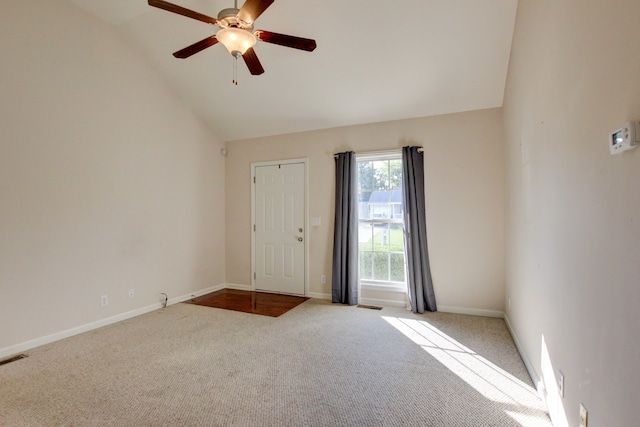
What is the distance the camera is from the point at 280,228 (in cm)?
500

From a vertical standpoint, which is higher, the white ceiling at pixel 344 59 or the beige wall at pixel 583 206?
the white ceiling at pixel 344 59

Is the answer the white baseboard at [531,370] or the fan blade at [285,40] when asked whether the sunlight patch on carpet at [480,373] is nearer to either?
the white baseboard at [531,370]

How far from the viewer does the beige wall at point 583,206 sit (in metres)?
1.06

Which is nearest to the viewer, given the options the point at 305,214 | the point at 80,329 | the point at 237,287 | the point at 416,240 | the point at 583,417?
the point at 583,417

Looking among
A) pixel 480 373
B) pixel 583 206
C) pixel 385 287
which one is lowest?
pixel 480 373

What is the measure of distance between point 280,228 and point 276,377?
282 centimetres

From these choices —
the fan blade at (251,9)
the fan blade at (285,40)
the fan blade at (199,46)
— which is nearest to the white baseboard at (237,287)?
the fan blade at (199,46)

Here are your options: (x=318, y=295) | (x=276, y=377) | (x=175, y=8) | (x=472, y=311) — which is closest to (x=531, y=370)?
(x=472, y=311)

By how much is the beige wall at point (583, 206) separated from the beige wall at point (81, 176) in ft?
13.7

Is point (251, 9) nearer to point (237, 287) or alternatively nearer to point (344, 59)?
point (344, 59)

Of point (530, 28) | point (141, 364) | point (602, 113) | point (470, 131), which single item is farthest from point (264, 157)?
point (602, 113)

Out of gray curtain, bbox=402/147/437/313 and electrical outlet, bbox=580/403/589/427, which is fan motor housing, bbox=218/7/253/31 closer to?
gray curtain, bbox=402/147/437/313

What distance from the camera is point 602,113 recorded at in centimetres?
124

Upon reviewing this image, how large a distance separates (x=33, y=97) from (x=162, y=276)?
242cm
